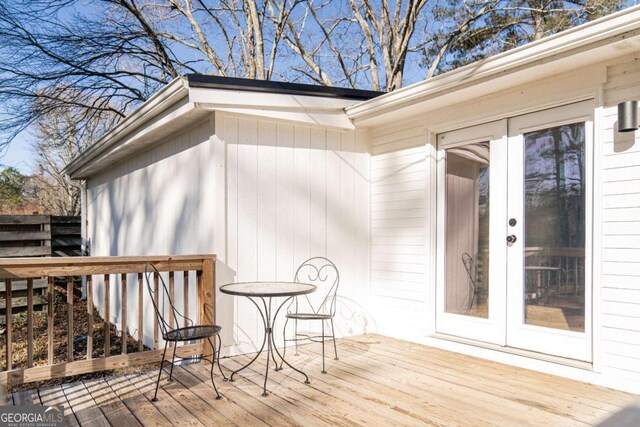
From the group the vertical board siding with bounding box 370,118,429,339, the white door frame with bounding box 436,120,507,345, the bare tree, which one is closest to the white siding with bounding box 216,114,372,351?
the vertical board siding with bounding box 370,118,429,339

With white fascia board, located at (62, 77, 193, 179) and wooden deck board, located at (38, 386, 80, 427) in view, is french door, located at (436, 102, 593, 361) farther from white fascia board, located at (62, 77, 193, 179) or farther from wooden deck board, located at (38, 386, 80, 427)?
wooden deck board, located at (38, 386, 80, 427)

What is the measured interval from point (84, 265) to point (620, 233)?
11.8 ft

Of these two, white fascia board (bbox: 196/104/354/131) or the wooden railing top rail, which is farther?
white fascia board (bbox: 196/104/354/131)

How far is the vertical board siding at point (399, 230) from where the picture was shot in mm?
4258

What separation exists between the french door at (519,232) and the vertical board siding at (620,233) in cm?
14

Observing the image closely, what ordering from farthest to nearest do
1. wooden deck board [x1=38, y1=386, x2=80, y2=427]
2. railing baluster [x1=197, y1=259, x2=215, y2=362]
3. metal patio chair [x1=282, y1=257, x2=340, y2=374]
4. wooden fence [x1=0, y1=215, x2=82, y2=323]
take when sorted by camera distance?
wooden fence [x1=0, y1=215, x2=82, y2=323], metal patio chair [x1=282, y1=257, x2=340, y2=374], railing baluster [x1=197, y1=259, x2=215, y2=362], wooden deck board [x1=38, y1=386, x2=80, y2=427]

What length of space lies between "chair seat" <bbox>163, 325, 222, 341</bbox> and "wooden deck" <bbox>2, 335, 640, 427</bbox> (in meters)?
0.40

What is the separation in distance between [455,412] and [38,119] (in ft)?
35.6

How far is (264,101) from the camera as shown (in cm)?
392

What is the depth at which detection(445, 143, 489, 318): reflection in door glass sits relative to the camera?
3744 millimetres

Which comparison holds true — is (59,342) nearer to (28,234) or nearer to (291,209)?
(28,234)

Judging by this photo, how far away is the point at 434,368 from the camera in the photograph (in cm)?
341

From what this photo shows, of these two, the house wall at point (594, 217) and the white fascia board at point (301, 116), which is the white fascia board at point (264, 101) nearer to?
the white fascia board at point (301, 116)

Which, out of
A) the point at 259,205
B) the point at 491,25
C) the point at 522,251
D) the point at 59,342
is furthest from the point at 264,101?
the point at 491,25
